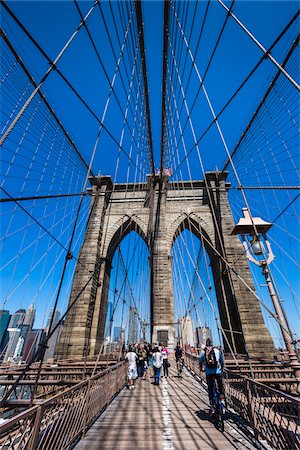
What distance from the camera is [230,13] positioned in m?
3.38

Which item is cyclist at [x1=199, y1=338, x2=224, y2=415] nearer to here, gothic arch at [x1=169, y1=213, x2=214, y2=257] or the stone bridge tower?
the stone bridge tower

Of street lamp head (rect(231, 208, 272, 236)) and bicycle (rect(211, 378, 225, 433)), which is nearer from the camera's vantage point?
bicycle (rect(211, 378, 225, 433))

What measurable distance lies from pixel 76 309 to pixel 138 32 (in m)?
12.9

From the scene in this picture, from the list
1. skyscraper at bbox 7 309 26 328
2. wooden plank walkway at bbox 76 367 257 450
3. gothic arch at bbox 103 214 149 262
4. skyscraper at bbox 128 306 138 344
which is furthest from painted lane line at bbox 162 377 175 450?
gothic arch at bbox 103 214 149 262

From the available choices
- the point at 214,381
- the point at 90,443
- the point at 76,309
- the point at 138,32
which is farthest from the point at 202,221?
the point at 90,443

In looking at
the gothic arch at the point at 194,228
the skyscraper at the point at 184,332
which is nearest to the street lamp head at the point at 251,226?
the skyscraper at the point at 184,332

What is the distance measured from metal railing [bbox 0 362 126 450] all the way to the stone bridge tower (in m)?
6.30

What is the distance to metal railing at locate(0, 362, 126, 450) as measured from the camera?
1702mm

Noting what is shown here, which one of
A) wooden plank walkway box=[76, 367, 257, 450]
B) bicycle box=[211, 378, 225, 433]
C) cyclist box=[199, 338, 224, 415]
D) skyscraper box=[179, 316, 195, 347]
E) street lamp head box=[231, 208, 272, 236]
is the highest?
street lamp head box=[231, 208, 272, 236]

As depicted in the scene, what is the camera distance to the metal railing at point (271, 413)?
216cm

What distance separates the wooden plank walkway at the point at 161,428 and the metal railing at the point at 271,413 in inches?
8.7

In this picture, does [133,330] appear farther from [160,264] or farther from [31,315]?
[31,315]

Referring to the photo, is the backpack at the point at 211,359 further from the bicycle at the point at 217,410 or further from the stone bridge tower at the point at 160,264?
the stone bridge tower at the point at 160,264

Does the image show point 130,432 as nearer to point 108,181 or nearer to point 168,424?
point 168,424
